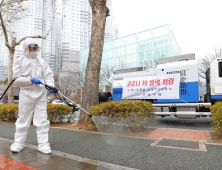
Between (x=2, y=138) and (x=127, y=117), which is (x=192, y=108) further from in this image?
(x=2, y=138)

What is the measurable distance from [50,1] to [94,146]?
1300cm

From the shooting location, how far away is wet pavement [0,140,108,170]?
9.65 ft

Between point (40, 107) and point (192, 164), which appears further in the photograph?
point (40, 107)

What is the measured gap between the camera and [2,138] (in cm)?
521

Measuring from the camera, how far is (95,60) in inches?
263

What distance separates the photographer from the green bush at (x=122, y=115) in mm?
5359

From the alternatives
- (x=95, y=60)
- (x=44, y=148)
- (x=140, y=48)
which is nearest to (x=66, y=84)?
(x=140, y=48)

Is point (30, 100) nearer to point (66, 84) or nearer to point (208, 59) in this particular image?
point (208, 59)

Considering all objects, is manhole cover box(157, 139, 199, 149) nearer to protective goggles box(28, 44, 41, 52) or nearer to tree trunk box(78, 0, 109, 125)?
tree trunk box(78, 0, 109, 125)

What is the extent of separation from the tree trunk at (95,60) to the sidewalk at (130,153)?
1859 mm

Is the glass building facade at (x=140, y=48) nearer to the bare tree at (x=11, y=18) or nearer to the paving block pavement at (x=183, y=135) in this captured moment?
the bare tree at (x=11, y=18)

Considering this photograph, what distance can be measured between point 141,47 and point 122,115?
32.9 metres

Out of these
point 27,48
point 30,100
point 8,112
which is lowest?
point 8,112

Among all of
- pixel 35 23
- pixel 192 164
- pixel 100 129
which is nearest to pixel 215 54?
pixel 100 129
